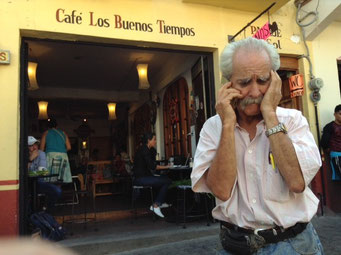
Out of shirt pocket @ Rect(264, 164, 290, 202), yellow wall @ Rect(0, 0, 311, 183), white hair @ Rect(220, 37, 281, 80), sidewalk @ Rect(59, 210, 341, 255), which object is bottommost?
sidewalk @ Rect(59, 210, 341, 255)

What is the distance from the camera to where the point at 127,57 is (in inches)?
324

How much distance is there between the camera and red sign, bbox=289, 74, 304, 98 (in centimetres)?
595

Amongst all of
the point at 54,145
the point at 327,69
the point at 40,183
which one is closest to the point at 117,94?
the point at 54,145

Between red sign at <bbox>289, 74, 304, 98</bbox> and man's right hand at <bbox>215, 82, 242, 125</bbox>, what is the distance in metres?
4.96

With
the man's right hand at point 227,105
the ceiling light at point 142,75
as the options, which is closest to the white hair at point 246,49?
the man's right hand at point 227,105

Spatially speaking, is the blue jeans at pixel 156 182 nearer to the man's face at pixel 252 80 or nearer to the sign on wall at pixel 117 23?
the sign on wall at pixel 117 23

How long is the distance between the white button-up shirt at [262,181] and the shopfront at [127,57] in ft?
11.2

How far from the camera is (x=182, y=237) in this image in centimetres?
490

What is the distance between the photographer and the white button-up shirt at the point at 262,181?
1.37m

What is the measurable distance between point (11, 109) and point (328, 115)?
220 inches

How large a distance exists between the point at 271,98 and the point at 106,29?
385cm

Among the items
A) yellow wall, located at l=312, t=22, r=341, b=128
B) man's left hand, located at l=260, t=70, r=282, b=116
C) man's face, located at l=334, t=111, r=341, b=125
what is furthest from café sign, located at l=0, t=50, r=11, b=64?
man's face, located at l=334, t=111, r=341, b=125

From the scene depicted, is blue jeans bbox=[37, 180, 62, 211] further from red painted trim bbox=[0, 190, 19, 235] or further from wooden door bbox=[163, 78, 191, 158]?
wooden door bbox=[163, 78, 191, 158]

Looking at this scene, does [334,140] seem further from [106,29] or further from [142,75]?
[142,75]
